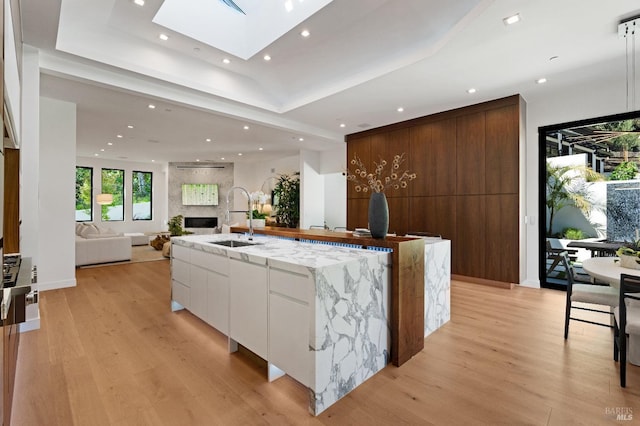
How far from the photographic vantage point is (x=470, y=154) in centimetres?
521

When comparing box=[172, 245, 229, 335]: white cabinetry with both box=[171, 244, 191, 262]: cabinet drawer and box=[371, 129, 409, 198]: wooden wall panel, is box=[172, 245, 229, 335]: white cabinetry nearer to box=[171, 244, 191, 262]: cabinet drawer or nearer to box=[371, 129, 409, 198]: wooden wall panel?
box=[171, 244, 191, 262]: cabinet drawer

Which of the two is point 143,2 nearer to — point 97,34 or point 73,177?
point 97,34

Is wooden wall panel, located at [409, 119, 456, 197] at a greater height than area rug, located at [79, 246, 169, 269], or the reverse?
wooden wall panel, located at [409, 119, 456, 197]

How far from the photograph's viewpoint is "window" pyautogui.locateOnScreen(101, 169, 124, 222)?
→ 35.2 ft

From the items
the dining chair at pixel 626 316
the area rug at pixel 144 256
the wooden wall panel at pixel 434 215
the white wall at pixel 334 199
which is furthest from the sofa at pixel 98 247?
the dining chair at pixel 626 316

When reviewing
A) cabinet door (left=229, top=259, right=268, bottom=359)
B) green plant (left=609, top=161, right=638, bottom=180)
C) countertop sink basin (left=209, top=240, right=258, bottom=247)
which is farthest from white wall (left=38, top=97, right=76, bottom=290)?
green plant (left=609, top=161, right=638, bottom=180)

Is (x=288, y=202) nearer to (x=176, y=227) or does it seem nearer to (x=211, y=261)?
(x=176, y=227)

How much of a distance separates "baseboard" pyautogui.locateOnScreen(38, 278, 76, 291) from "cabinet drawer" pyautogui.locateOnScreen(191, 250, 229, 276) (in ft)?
9.88

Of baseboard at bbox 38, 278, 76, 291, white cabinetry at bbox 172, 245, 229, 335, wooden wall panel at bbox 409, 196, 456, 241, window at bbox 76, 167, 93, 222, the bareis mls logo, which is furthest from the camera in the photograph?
window at bbox 76, 167, 93, 222

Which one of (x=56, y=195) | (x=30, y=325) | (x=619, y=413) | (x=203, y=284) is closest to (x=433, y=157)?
(x=619, y=413)

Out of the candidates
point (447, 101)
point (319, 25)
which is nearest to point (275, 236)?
point (319, 25)

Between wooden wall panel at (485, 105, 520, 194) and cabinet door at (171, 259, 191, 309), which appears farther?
wooden wall panel at (485, 105, 520, 194)

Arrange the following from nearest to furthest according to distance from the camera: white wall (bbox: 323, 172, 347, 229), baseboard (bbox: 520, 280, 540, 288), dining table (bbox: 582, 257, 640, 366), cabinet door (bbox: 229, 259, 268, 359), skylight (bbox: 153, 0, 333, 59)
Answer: cabinet door (bbox: 229, 259, 268, 359) → dining table (bbox: 582, 257, 640, 366) → skylight (bbox: 153, 0, 333, 59) → baseboard (bbox: 520, 280, 540, 288) → white wall (bbox: 323, 172, 347, 229)

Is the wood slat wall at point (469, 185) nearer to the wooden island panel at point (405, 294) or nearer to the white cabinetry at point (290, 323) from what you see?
the wooden island panel at point (405, 294)
